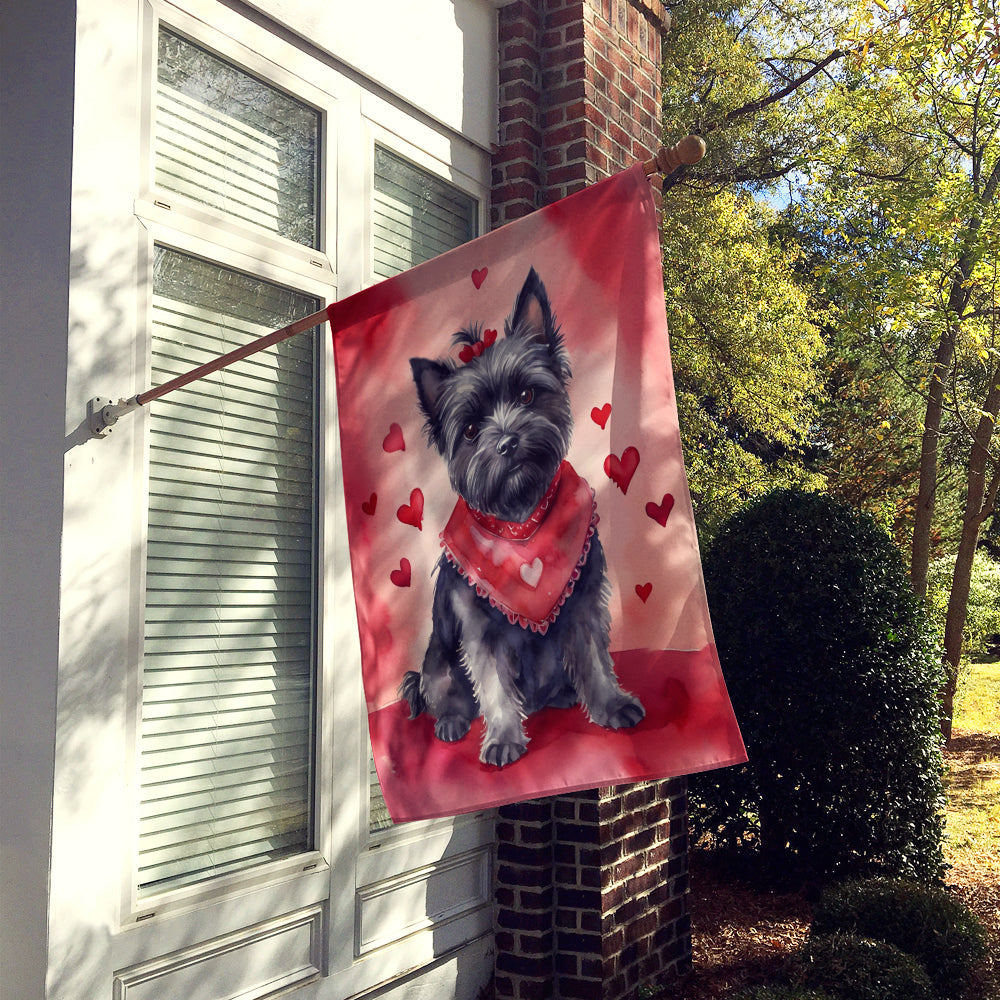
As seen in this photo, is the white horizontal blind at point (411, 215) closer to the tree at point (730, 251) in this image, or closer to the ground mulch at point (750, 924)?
the ground mulch at point (750, 924)

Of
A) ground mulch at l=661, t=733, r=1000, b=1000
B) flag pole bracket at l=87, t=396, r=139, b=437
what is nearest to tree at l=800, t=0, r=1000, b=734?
ground mulch at l=661, t=733, r=1000, b=1000

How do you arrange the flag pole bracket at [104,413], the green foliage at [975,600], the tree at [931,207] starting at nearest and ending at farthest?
the flag pole bracket at [104,413], the tree at [931,207], the green foliage at [975,600]

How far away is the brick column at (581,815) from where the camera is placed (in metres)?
4.38

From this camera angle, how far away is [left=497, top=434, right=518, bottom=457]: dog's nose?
103 inches

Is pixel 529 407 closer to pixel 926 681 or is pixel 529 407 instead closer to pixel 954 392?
pixel 926 681

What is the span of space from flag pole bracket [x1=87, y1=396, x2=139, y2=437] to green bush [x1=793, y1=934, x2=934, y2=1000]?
3.44 meters

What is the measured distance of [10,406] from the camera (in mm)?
2938

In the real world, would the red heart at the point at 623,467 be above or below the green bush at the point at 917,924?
above

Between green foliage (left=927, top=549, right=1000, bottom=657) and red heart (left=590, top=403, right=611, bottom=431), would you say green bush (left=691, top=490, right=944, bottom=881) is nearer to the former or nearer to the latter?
red heart (left=590, top=403, right=611, bottom=431)

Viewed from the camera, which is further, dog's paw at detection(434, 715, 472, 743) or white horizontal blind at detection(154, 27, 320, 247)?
white horizontal blind at detection(154, 27, 320, 247)

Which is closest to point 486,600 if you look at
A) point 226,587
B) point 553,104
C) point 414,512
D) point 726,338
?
point 414,512

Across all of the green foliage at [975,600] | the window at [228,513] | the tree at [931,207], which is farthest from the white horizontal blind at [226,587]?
the green foliage at [975,600]

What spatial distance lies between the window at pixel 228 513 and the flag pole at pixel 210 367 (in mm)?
231

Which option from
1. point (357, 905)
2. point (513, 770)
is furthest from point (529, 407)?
point (357, 905)
